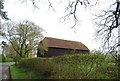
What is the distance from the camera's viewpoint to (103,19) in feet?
17.2

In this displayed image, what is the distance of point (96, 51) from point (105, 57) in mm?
384

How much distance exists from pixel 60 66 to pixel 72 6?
7.78 feet

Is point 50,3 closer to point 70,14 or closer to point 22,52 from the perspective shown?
point 70,14

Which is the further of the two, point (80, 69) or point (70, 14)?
point (70, 14)

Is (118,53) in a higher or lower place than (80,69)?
higher

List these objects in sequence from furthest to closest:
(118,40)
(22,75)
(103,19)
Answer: (103,19) < (118,40) < (22,75)

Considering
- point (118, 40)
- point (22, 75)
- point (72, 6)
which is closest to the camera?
point (22, 75)

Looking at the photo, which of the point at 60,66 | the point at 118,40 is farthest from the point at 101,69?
the point at 118,40

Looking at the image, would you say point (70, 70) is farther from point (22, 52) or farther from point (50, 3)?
point (50, 3)

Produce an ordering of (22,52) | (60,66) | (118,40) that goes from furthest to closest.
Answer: (118,40) < (60,66) < (22,52)

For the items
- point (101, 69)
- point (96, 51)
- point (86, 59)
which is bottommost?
point (101, 69)

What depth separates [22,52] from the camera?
272 centimetres

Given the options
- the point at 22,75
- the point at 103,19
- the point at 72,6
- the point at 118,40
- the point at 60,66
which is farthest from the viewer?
the point at 103,19

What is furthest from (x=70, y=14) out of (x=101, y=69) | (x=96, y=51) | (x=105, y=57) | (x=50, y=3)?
(x=101, y=69)
